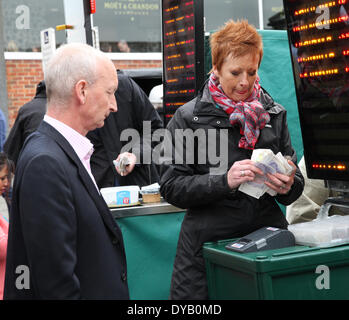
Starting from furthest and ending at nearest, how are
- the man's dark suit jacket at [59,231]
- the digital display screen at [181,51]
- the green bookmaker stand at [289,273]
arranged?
the digital display screen at [181,51]
the green bookmaker stand at [289,273]
the man's dark suit jacket at [59,231]

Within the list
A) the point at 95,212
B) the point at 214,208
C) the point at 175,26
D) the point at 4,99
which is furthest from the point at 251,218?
the point at 4,99

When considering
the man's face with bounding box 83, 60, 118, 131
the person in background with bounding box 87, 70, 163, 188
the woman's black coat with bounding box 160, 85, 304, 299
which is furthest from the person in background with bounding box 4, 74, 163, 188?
the man's face with bounding box 83, 60, 118, 131

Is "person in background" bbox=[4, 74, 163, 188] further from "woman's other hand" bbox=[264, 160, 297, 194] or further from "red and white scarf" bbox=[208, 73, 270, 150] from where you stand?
"woman's other hand" bbox=[264, 160, 297, 194]

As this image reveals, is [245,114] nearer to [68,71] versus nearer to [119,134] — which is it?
[68,71]

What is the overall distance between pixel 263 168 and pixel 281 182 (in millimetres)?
138

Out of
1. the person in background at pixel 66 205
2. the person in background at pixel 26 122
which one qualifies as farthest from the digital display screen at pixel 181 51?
the person in background at pixel 66 205

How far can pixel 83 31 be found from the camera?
6.91 m

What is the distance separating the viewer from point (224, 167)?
3080 mm

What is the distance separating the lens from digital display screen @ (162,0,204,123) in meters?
5.07

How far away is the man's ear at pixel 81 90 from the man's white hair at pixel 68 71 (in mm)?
13

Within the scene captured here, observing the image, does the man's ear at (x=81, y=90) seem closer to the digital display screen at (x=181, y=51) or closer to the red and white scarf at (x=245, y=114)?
the red and white scarf at (x=245, y=114)

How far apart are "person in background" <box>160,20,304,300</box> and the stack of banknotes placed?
3 cm

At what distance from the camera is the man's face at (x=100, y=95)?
227 cm
